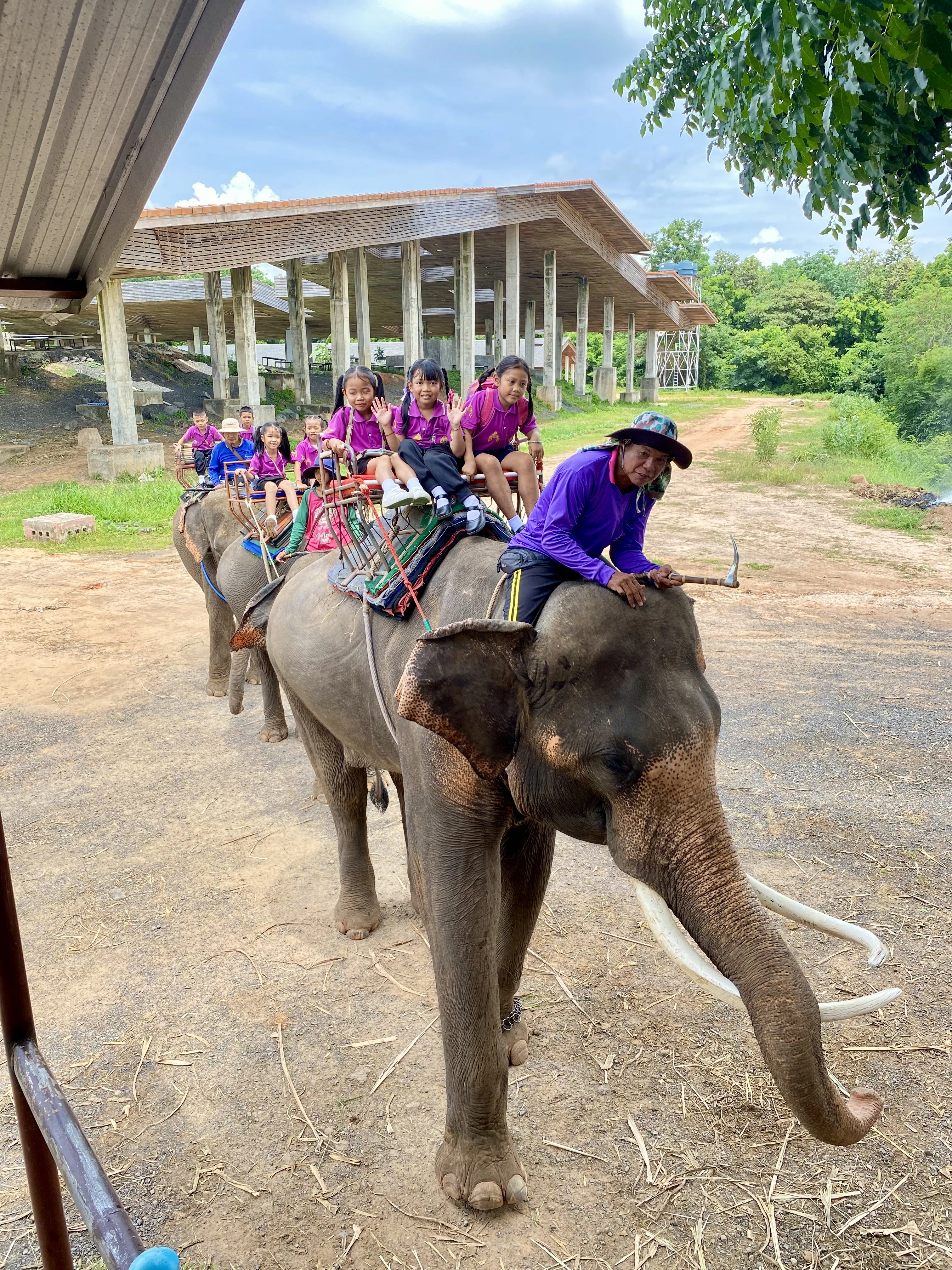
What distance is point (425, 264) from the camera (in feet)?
104

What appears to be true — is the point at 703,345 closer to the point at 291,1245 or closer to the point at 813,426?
the point at 813,426

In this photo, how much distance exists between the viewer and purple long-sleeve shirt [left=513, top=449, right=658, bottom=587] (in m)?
2.67

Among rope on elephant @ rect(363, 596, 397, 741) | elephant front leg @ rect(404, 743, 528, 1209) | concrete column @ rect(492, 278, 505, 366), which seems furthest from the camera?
concrete column @ rect(492, 278, 505, 366)

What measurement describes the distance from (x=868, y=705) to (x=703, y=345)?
56.8 metres

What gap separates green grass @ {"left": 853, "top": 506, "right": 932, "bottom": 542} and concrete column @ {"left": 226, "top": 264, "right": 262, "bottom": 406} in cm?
1269

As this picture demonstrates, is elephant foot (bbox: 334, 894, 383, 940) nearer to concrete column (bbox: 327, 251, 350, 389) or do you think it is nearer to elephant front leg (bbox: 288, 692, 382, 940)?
elephant front leg (bbox: 288, 692, 382, 940)

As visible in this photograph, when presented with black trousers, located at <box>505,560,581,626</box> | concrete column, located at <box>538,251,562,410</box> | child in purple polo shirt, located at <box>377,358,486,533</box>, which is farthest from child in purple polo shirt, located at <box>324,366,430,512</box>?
concrete column, located at <box>538,251,562,410</box>

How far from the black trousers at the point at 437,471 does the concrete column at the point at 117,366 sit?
1458 cm

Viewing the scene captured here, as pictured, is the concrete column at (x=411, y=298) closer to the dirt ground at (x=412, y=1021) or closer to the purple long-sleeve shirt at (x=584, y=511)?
the dirt ground at (x=412, y=1021)

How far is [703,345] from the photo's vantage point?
58.8 metres

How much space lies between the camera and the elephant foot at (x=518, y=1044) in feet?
10.9

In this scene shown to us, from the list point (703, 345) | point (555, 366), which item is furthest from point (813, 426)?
point (703, 345)

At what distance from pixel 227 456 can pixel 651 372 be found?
39.6 meters

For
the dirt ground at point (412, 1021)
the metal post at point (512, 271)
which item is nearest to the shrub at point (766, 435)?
the metal post at point (512, 271)
